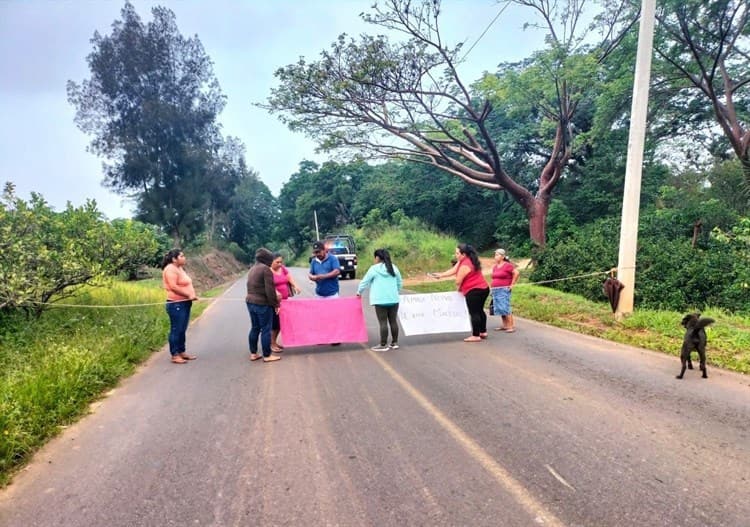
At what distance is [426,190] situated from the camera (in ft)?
116

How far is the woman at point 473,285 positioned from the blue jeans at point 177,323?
424 cm

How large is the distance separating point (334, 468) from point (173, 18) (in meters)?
35.6

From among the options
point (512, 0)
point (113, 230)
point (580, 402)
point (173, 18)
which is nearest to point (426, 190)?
point (512, 0)

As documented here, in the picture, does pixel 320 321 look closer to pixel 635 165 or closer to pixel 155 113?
pixel 635 165

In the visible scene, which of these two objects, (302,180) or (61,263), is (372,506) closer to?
(61,263)

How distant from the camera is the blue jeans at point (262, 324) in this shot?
6727 millimetres

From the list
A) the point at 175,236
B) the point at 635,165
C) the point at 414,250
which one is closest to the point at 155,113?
the point at 175,236

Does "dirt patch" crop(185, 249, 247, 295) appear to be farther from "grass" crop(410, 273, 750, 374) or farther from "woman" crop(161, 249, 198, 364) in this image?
"grass" crop(410, 273, 750, 374)

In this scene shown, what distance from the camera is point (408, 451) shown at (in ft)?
11.7

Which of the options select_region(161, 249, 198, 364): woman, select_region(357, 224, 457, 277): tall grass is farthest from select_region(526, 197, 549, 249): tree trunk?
select_region(161, 249, 198, 364): woman

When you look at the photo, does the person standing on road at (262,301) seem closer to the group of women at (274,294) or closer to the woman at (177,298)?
the group of women at (274,294)

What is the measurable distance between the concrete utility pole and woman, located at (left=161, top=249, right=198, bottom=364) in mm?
Answer: 8159

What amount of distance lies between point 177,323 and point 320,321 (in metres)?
2.32

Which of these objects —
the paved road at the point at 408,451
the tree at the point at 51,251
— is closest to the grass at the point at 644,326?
the paved road at the point at 408,451
